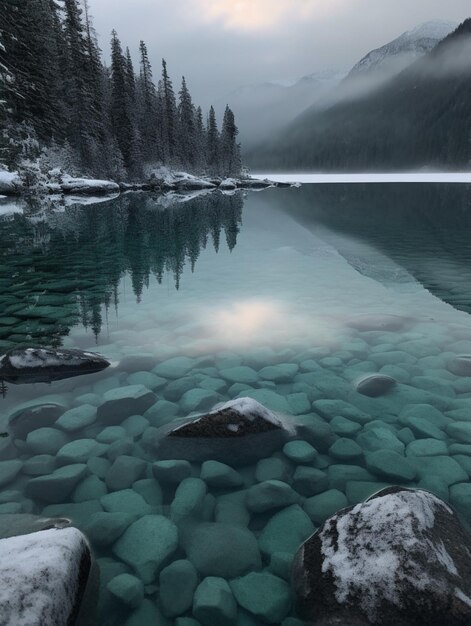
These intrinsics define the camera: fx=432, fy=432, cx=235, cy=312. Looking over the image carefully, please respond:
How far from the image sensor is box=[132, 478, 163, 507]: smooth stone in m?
3.51

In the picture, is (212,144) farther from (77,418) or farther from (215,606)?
(215,606)

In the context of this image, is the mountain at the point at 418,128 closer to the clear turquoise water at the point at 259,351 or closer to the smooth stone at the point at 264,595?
the clear turquoise water at the point at 259,351

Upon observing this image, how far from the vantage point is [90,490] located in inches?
142

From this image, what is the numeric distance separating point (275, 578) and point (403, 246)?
1646 centimetres

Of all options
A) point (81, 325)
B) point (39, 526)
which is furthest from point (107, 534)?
point (81, 325)

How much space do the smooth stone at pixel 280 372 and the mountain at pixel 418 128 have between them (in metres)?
142

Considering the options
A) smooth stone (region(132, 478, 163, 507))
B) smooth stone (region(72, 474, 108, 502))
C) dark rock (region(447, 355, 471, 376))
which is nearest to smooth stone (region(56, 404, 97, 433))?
smooth stone (region(72, 474, 108, 502))

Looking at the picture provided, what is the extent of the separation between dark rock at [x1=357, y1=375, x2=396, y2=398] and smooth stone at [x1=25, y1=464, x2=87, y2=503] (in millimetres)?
3330

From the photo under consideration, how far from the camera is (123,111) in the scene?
5503 cm

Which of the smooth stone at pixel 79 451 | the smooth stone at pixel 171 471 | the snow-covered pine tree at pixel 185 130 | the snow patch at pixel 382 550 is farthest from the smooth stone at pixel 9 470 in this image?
the snow-covered pine tree at pixel 185 130

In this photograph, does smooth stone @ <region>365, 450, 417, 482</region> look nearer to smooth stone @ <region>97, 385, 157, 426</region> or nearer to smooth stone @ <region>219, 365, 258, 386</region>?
smooth stone @ <region>219, 365, 258, 386</region>

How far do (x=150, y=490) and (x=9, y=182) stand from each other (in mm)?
38556

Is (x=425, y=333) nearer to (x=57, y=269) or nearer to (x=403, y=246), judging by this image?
(x=57, y=269)

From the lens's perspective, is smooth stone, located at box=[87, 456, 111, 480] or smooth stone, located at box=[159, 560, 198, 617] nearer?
smooth stone, located at box=[159, 560, 198, 617]
